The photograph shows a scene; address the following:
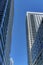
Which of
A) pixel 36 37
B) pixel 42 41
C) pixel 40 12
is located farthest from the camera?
pixel 40 12

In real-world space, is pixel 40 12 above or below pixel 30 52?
above

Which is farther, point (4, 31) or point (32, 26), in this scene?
point (32, 26)

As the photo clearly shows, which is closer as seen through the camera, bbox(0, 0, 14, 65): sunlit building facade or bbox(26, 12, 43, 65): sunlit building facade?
bbox(0, 0, 14, 65): sunlit building facade

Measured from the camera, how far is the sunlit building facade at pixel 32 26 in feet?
400

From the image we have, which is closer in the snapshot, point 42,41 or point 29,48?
point 42,41

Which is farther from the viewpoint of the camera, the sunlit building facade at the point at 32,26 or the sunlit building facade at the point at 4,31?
the sunlit building facade at the point at 32,26

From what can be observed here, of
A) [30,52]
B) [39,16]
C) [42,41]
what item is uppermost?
[39,16]

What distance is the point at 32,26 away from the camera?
132 metres

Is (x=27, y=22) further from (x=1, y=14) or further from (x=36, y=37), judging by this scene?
(x=1, y=14)

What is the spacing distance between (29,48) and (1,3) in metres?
67.1

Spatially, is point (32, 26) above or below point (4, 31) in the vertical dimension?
below

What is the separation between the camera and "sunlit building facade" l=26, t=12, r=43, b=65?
122 meters

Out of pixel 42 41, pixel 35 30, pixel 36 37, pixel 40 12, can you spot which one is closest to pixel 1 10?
pixel 42 41

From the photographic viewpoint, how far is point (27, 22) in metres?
138
